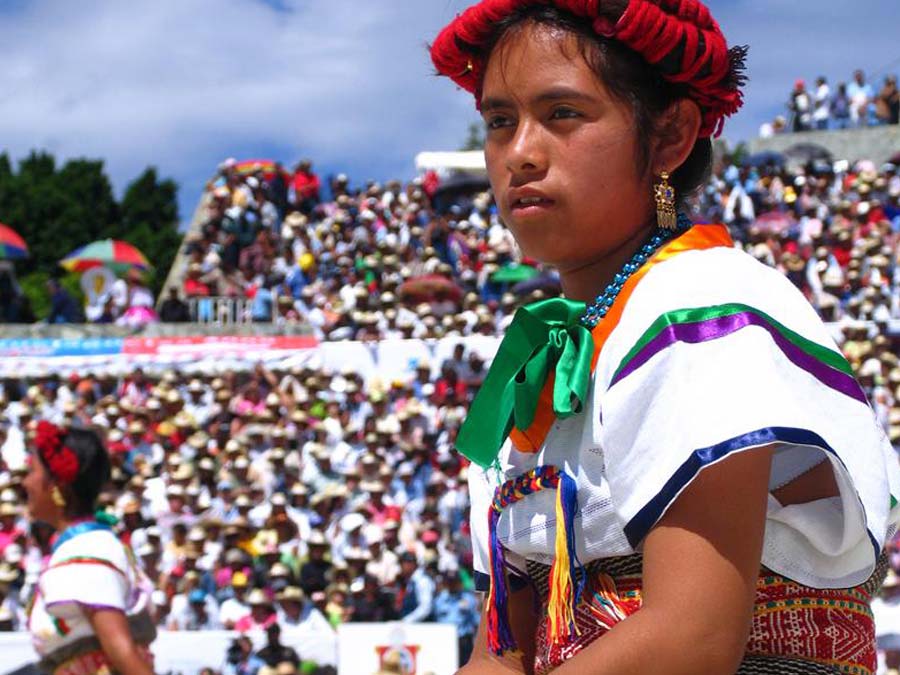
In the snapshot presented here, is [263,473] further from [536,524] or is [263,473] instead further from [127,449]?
[536,524]

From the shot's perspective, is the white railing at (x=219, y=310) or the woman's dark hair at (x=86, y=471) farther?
the white railing at (x=219, y=310)

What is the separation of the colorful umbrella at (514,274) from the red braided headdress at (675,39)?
34.5ft

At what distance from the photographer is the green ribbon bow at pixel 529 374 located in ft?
4.36

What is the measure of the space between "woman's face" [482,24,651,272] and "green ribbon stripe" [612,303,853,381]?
0.21 m

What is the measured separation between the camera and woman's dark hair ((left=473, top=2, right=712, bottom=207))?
4.52 feet

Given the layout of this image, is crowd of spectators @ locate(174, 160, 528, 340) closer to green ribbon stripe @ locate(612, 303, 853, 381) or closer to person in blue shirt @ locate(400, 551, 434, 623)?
person in blue shirt @ locate(400, 551, 434, 623)

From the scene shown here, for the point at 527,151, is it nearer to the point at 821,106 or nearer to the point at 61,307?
the point at 61,307

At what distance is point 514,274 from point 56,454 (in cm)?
895

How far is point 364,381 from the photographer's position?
10664 mm

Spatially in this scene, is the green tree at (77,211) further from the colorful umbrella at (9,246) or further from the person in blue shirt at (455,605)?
the person in blue shirt at (455,605)

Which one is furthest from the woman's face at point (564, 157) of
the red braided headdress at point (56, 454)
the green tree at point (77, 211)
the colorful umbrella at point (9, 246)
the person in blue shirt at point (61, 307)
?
the green tree at point (77, 211)

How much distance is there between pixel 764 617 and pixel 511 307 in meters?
9.86

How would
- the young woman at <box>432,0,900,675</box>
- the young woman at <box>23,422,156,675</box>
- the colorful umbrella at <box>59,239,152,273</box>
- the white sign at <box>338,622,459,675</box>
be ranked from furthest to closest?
the colorful umbrella at <box>59,239,152,273</box>
the white sign at <box>338,622,459,675</box>
the young woman at <box>23,422,156,675</box>
the young woman at <box>432,0,900,675</box>

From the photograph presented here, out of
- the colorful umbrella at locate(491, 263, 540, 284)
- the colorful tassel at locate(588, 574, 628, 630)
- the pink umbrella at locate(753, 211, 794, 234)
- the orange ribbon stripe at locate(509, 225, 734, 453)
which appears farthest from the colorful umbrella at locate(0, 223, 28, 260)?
the colorful tassel at locate(588, 574, 628, 630)
